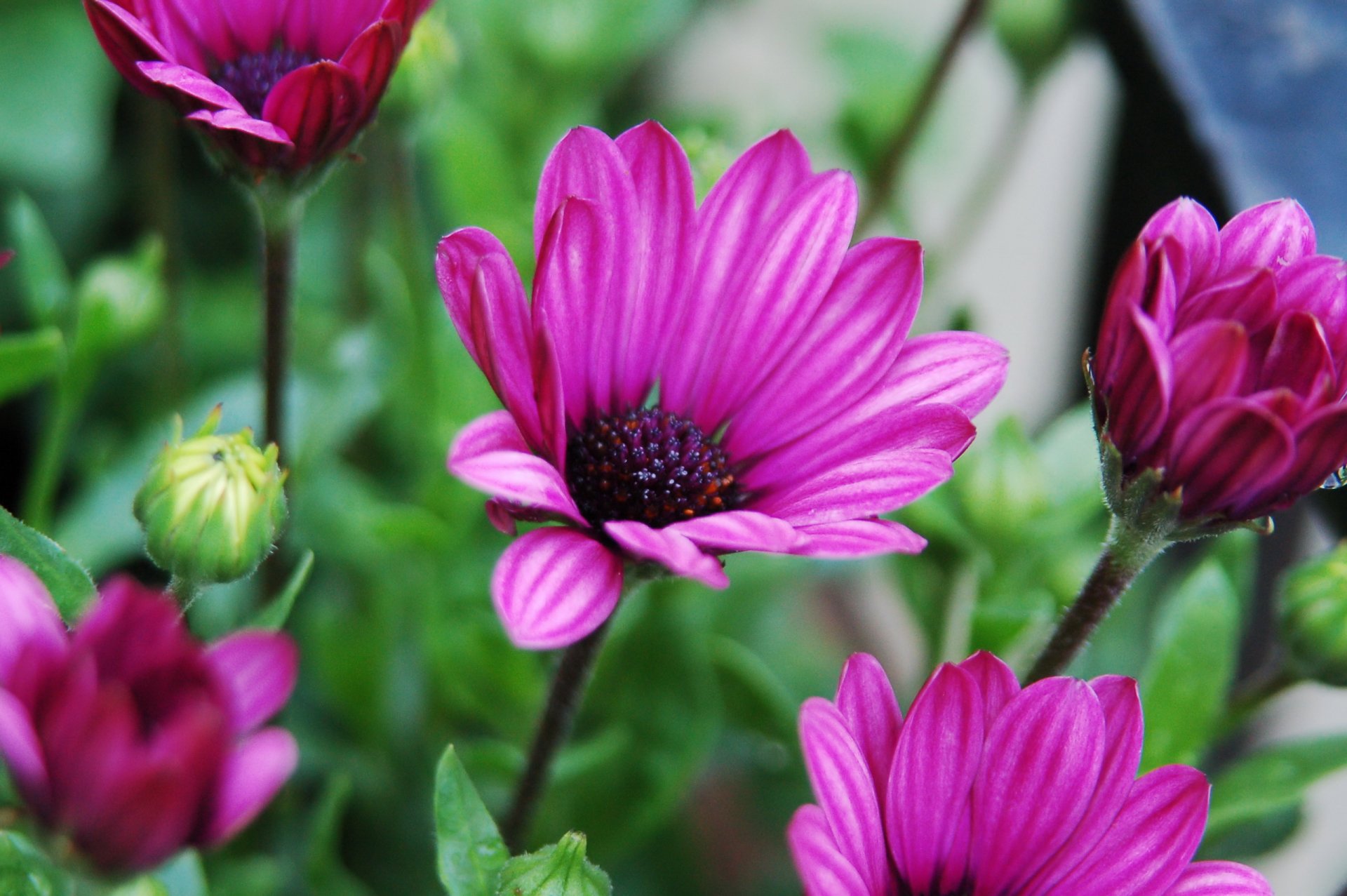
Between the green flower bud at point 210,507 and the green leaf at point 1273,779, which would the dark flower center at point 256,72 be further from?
the green leaf at point 1273,779

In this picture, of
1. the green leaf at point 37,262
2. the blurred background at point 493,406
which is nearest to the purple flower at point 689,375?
the blurred background at point 493,406

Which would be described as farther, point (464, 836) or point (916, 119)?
point (916, 119)

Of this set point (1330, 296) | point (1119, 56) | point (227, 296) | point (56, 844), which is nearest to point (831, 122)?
point (1119, 56)

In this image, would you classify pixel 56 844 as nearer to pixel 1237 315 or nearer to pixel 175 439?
pixel 175 439

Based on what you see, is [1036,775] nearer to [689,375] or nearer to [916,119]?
[689,375]

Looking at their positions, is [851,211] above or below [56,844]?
above

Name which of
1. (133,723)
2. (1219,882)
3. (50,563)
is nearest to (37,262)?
(50,563)
